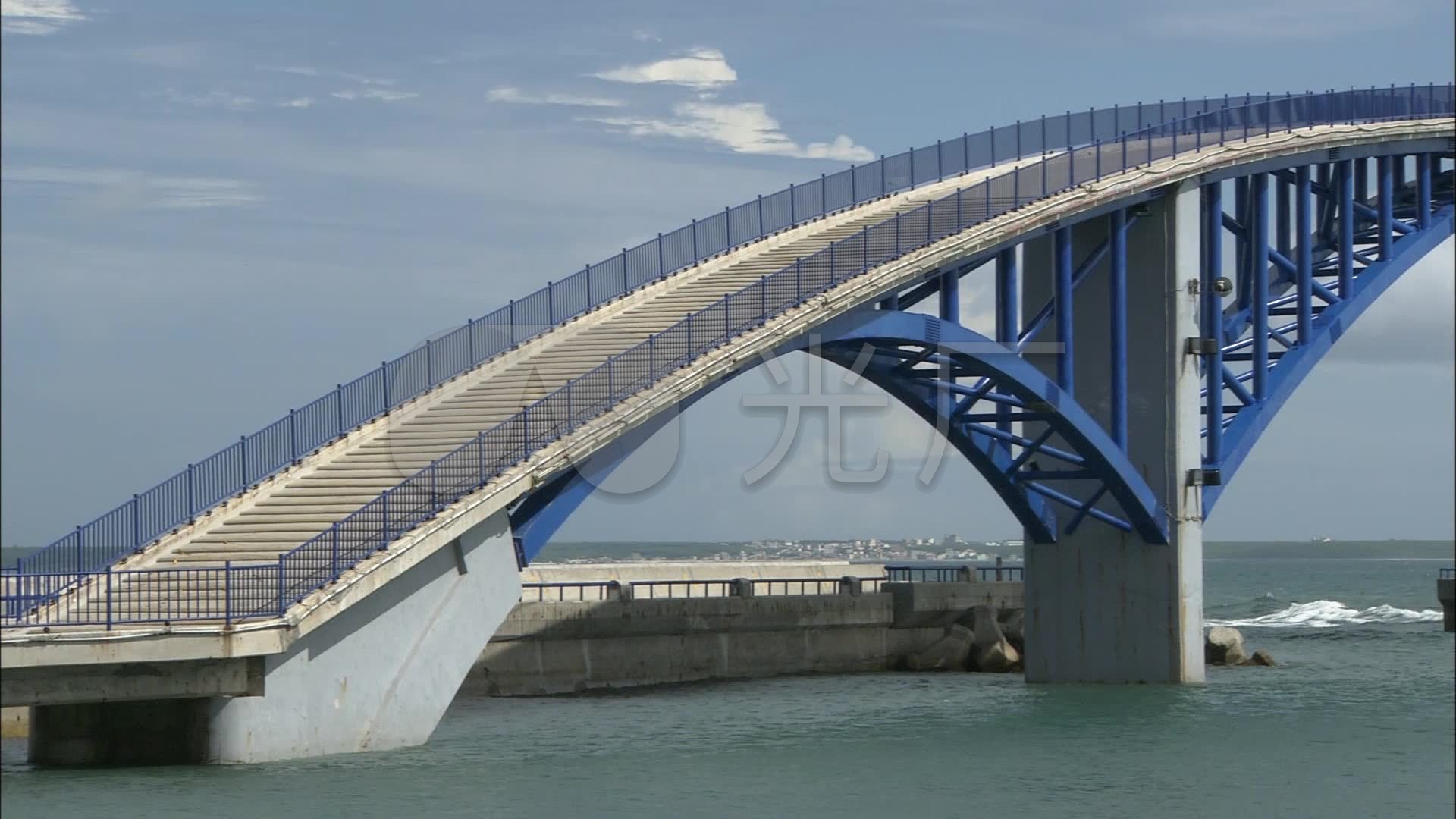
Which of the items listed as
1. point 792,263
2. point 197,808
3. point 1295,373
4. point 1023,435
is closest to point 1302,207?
point 1295,373

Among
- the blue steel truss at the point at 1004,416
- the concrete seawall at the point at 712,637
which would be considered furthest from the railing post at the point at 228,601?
the concrete seawall at the point at 712,637

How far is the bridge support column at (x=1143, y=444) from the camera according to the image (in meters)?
48.1

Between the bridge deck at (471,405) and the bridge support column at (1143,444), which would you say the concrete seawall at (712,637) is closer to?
the bridge support column at (1143,444)

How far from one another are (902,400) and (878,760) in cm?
1304

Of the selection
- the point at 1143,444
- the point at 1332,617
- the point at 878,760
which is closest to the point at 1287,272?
the point at 1143,444

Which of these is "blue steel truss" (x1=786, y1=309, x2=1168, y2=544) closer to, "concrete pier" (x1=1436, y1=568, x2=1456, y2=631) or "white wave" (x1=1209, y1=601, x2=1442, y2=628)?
"concrete pier" (x1=1436, y1=568, x2=1456, y2=631)

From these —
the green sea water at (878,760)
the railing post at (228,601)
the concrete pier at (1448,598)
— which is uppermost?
A: the railing post at (228,601)

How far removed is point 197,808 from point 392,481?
9.25 meters

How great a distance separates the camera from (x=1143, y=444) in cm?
4903

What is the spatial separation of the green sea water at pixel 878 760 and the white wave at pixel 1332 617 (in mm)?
38298

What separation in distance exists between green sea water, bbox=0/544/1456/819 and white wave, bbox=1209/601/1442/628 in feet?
126

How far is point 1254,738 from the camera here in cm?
3738

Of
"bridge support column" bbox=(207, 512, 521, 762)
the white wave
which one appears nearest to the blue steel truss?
"bridge support column" bbox=(207, 512, 521, 762)

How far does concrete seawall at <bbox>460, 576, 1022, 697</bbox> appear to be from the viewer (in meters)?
51.0
